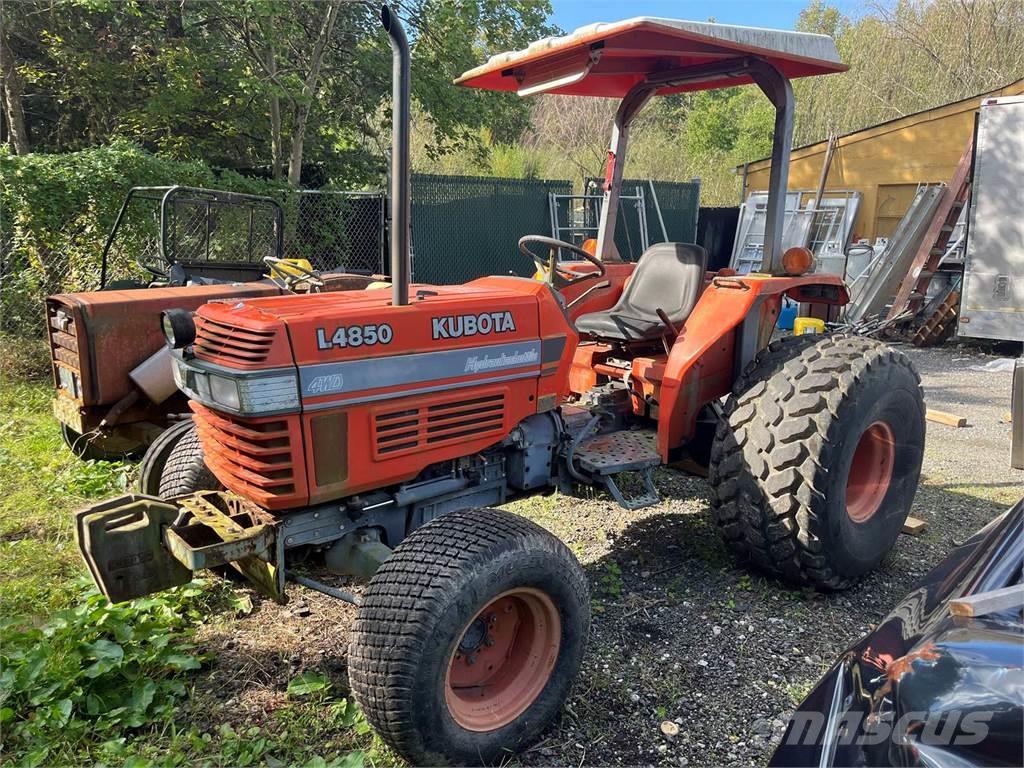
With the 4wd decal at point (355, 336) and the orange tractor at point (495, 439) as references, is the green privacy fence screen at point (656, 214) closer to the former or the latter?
the orange tractor at point (495, 439)

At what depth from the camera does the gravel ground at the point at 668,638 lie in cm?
240

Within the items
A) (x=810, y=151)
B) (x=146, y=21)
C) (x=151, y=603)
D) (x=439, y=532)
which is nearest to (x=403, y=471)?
(x=439, y=532)

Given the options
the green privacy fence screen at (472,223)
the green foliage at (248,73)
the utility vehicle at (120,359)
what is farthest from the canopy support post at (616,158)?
the green foliage at (248,73)

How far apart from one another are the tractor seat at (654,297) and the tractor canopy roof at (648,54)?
862mm

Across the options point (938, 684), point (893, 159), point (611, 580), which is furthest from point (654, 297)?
point (893, 159)

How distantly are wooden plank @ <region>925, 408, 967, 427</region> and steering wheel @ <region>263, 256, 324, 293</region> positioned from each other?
4766 mm

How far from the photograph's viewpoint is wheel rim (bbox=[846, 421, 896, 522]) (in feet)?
11.0

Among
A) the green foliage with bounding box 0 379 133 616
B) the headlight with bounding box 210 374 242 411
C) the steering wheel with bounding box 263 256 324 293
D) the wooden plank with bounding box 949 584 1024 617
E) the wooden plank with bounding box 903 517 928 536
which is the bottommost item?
the green foliage with bounding box 0 379 133 616

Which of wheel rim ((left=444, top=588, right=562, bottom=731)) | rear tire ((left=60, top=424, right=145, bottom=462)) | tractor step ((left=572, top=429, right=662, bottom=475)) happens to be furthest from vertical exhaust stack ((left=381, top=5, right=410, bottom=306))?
rear tire ((left=60, top=424, right=145, bottom=462))

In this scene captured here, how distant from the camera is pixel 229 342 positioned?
7.47 ft

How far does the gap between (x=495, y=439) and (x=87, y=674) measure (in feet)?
4.98

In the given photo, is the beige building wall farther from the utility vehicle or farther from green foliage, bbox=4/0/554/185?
the utility vehicle

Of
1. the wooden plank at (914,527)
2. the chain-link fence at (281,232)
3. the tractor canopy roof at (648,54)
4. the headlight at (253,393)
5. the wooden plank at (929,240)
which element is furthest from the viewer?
the wooden plank at (929,240)

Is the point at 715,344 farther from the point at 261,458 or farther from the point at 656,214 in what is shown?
the point at 656,214
